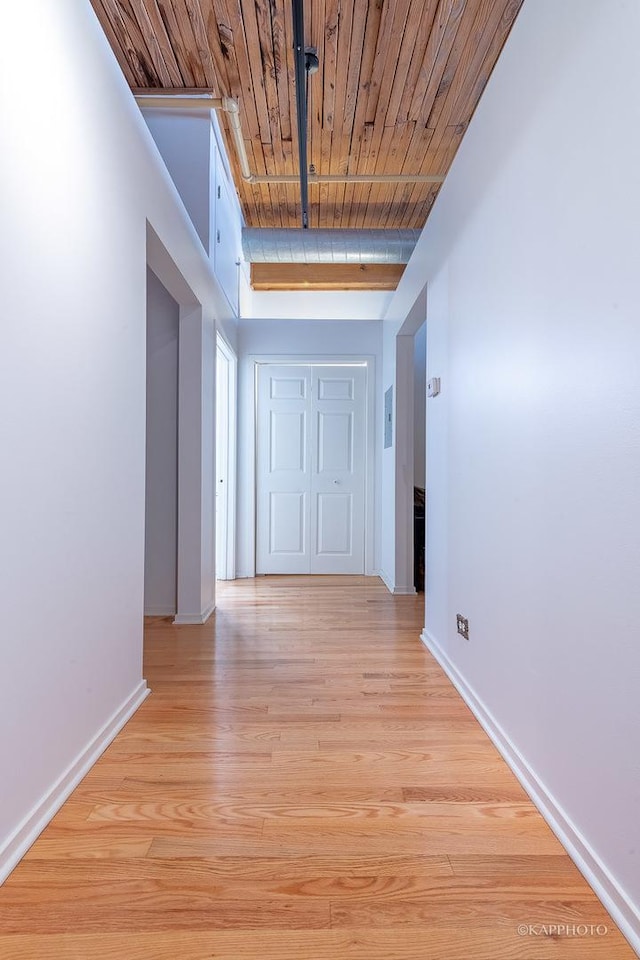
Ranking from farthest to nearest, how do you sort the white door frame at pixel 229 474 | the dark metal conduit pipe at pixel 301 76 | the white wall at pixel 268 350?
the white wall at pixel 268 350 → the white door frame at pixel 229 474 → the dark metal conduit pipe at pixel 301 76

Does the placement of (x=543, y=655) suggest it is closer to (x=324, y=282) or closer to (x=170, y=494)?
(x=170, y=494)

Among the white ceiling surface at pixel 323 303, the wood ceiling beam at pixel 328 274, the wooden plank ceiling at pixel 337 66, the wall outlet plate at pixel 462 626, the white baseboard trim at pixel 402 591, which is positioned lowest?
the white baseboard trim at pixel 402 591

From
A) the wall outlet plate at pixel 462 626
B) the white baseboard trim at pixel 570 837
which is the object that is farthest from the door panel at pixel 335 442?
the white baseboard trim at pixel 570 837

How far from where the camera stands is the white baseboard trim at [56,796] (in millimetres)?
1243

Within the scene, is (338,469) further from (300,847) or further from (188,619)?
(300,847)

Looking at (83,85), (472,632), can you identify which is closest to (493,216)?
(83,85)

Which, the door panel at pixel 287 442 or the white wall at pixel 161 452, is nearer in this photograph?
the white wall at pixel 161 452

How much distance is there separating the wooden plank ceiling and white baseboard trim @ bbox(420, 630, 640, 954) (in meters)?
3.26

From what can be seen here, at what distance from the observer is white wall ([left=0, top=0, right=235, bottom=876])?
1.27 meters

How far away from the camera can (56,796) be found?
4.79ft

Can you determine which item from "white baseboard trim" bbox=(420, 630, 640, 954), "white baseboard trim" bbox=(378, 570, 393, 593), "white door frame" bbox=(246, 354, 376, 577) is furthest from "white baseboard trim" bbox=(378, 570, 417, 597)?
"white baseboard trim" bbox=(420, 630, 640, 954)

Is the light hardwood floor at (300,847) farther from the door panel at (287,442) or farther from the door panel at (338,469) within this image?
the door panel at (287,442)

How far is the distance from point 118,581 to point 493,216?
6.43 feet

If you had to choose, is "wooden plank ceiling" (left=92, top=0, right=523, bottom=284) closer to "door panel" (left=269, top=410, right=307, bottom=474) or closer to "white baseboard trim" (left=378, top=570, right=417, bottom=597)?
"door panel" (left=269, top=410, right=307, bottom=474)
